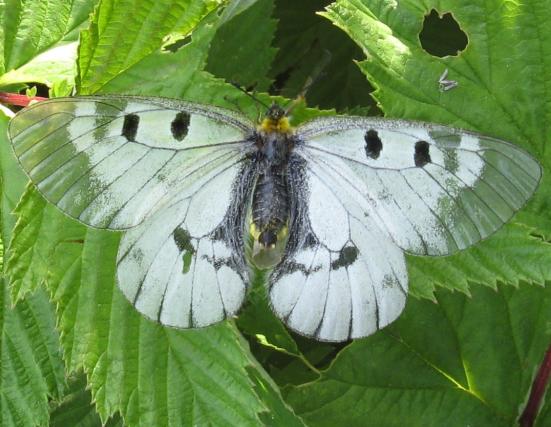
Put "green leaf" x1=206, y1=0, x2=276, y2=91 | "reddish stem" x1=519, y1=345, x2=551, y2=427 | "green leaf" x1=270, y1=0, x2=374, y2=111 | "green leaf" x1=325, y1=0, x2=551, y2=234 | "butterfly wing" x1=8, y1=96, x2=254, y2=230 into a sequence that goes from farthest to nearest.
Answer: "green leaf" x1=270, y1=0, x2=374, y2=111 < "green leaf" x1=206, y1=0, x2=276, y2=91 < "reddish stem" x1=519, y1=345, x2=551, y2=427 < "green leaf" x1=325, y1=0, x2=551, y2=234 < "butterfly wing" x1=8, y1=96, x2=254, y2=230

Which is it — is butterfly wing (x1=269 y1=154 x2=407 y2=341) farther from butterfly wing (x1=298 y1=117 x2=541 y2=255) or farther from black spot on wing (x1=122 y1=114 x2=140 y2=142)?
black spot on wing (x1=122 y1=114 x2=140 y2=142)

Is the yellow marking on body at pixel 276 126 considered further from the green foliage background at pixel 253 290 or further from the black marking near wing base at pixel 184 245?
the black marking near wing base at pixel 184 245

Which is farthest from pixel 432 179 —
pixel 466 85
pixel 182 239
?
pixel 182 239

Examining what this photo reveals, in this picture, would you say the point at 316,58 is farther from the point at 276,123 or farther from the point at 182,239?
the point at 182,239

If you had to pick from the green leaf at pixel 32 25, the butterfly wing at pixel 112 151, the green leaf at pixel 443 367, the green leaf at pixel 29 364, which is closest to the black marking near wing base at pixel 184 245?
the butterfly wing at pixel 112 151

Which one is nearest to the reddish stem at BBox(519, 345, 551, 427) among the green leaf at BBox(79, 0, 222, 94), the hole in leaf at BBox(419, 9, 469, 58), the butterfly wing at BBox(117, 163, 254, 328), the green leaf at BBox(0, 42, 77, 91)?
the butterfly wing at BBox(117, 163, 254, 328)
